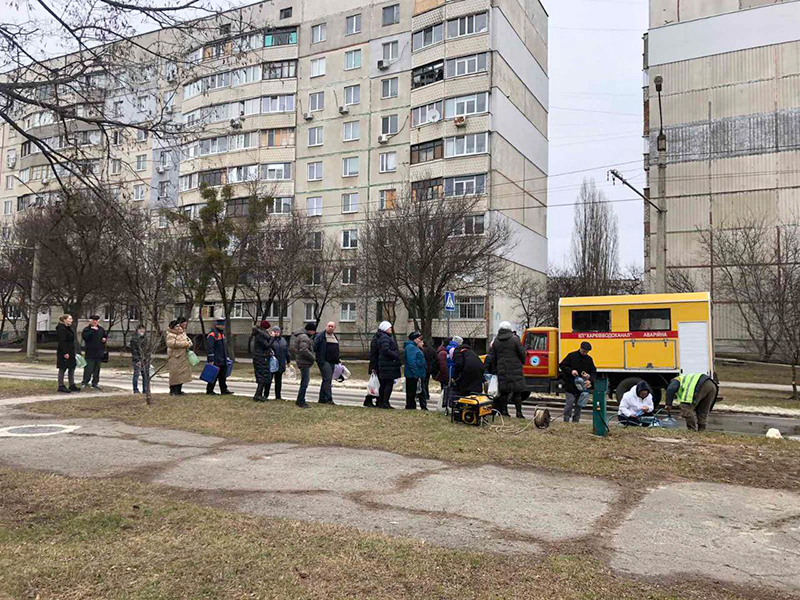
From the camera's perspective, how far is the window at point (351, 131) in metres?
47.0

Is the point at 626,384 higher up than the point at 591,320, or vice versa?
the point at 591,320

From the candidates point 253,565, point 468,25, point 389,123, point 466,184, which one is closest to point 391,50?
point 389,123

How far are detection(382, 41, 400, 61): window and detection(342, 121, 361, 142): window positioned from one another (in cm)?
505

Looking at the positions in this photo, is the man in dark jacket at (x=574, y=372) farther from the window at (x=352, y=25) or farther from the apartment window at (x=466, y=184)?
the window at (x=352, y=25)

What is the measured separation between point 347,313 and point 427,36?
1973cm

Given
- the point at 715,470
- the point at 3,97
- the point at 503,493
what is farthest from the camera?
the point at 715,470

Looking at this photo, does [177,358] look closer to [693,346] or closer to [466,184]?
[693,346]

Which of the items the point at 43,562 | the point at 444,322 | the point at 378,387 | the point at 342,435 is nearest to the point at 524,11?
the point at 444,322

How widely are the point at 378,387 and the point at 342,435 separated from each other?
3.81m

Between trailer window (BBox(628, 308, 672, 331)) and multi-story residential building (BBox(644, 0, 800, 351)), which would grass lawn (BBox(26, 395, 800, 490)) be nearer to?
trailer window (BBox(628, 308, 672, 331))

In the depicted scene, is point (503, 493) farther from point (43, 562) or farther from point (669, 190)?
point (669, 190)

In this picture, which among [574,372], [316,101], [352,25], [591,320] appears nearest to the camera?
[574,372]

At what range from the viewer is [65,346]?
14.8 meters

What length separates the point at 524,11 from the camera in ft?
151
